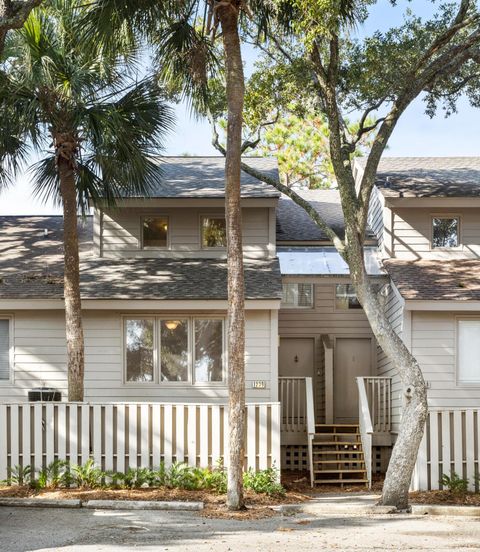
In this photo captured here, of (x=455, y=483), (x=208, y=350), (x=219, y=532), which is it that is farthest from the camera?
(x=208, y=350)

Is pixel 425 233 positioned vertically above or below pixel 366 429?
above

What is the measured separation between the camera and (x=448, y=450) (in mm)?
14602

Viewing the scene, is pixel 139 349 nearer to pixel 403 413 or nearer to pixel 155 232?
pixel 155 232

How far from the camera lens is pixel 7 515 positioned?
459 inches

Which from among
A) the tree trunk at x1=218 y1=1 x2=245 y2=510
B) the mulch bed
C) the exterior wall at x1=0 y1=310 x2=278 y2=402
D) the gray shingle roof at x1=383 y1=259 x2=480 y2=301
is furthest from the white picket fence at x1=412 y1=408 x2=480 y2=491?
the exterior wall at x1=0 y1=310 x2=278 y2=402

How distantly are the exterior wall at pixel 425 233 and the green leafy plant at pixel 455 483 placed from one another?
5.81 m

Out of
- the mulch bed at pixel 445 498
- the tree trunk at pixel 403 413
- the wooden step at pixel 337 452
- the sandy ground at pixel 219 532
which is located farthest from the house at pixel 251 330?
the sandy ground at pixel 219 532

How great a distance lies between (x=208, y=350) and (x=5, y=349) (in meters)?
3.94

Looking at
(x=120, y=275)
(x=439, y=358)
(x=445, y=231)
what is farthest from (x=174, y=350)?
(x=445, y=231)

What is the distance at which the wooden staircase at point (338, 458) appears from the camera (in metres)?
16.7

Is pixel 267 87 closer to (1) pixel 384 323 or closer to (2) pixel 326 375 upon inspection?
(1) pixel 384 323

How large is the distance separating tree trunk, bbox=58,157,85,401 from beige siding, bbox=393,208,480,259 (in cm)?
710

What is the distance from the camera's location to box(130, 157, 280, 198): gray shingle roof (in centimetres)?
1908

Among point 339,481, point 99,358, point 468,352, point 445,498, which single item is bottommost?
point 339,481
